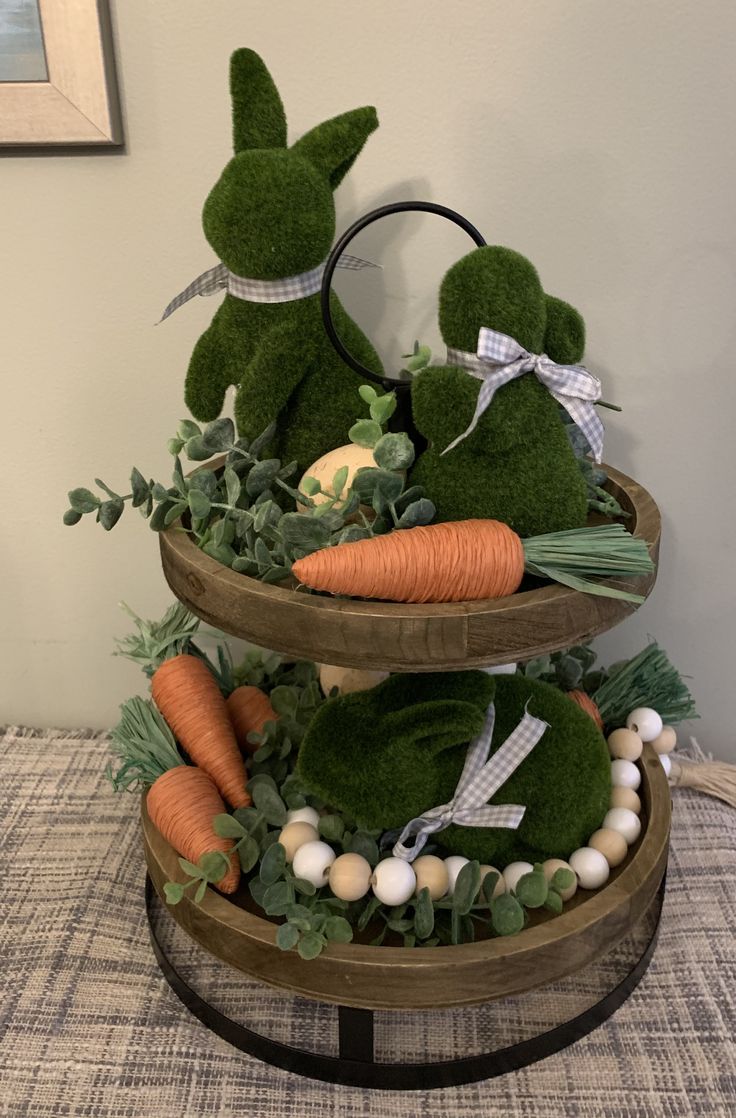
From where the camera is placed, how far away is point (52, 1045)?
0.69 meters

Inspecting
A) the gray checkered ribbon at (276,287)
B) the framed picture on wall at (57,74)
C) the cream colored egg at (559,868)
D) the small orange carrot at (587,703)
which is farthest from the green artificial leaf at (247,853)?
the framed picture on wall at (57,74)

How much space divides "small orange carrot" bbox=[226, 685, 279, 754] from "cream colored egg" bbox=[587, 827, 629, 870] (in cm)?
32

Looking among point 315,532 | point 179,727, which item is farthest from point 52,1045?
point 315,532

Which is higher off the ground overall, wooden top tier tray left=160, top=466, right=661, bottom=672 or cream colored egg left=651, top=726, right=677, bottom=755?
wooden top tier tray left=160, top=466, right=661, bottom=672

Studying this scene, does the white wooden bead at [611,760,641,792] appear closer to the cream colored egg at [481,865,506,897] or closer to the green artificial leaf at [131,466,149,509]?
the cream colored egg at [481,865,506,897]

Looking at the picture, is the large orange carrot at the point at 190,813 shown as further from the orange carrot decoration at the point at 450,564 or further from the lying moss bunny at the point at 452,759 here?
the orange carrot decoration at the point at 450,564

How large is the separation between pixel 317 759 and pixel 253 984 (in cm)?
27

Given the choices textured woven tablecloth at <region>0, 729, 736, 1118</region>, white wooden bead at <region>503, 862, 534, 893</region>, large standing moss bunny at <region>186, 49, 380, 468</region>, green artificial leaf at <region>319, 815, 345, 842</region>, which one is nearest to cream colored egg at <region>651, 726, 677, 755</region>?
textured woven tablecloth at <region>0, 729, 736, 1118</region>

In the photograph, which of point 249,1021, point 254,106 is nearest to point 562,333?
point 254,106

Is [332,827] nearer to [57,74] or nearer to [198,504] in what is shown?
[198,504]

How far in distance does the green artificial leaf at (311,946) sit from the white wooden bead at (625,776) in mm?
313

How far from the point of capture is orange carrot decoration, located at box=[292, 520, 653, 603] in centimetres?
54

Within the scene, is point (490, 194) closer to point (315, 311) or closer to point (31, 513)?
point (315, 311)

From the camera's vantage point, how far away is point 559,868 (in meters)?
0.66
